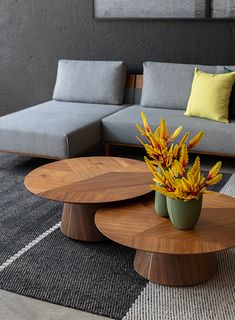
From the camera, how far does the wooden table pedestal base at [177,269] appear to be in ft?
7.29

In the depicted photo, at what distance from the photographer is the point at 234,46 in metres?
4.11

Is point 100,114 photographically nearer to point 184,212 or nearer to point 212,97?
point 212,97

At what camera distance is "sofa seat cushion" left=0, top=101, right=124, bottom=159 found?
361 cm

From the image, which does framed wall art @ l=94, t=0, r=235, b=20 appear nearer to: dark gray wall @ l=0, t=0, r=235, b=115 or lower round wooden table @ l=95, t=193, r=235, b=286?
dark gray wall @ l=0, t=0, r=235, b=115

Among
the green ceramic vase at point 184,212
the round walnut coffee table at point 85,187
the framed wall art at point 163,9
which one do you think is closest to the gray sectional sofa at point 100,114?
the framed wall art at point 163,9

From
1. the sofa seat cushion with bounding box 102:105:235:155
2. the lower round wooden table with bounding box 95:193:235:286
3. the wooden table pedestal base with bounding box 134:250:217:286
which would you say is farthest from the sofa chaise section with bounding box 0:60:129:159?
the wooden table pedestal base with bounding box 134:250:217:286

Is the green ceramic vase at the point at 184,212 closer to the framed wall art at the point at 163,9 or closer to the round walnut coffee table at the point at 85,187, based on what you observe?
the round walnut coffee table at the point at 85,187

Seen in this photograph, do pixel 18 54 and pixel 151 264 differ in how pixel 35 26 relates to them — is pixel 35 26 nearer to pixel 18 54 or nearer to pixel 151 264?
pixel 18 54

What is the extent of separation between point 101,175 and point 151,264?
2.31ft

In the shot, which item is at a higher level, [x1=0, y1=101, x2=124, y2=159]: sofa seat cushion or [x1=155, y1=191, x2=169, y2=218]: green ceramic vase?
[x1=155, y1=191, x2=169, y2=218]: green ceramic vase

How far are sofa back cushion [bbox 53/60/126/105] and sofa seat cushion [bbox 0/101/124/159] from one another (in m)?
0.34

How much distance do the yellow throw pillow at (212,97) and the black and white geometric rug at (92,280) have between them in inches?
57.5

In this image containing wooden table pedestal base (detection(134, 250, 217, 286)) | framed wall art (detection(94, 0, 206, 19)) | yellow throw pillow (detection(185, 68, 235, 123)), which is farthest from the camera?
framed wall art (detection(94, 0, 206, 19))

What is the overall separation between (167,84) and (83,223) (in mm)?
1905
